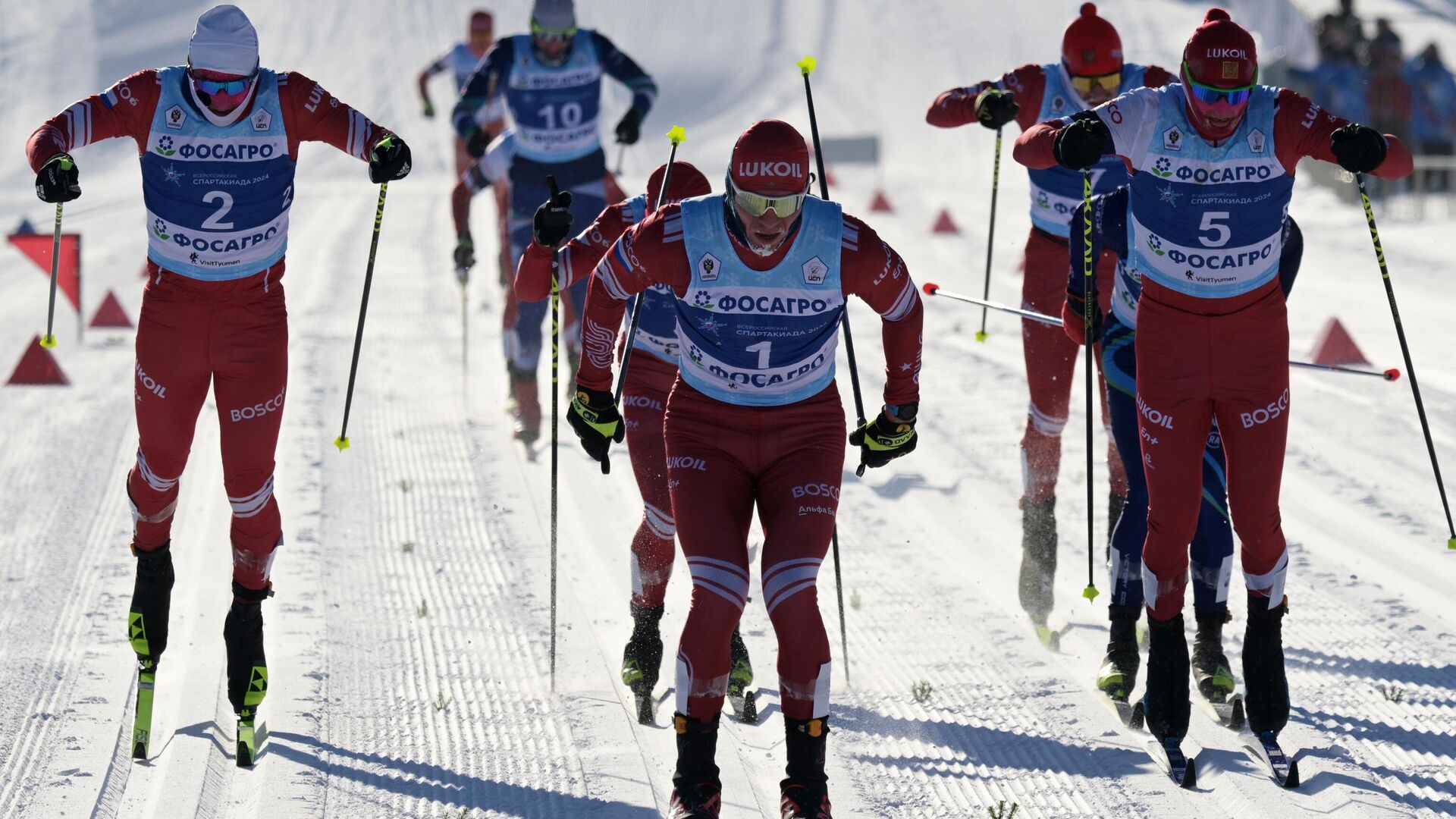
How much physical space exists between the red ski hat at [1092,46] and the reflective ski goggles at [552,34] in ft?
13.2

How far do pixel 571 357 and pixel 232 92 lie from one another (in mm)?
5408

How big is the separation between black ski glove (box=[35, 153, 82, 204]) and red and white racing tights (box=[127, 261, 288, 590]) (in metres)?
0.41

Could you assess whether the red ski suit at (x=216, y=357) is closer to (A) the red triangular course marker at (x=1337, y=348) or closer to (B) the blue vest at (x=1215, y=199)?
(B) the blue vest at (x=1215, y=199)

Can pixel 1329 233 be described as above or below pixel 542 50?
below

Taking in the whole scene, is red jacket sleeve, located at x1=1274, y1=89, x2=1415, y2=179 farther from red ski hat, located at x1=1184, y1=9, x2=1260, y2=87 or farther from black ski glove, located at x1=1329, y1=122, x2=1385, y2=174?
red ski hat, located at x1=1184, y1=9, x2=1260, y2=87

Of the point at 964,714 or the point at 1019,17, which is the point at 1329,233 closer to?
the point at 964,714

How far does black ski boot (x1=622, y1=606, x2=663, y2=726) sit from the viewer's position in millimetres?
6277

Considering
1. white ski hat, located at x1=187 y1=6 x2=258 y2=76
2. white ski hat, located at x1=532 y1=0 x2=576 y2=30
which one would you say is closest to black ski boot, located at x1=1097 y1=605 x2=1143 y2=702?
white ski hat, located at x1=187 y1=6 x2=258 y2=76

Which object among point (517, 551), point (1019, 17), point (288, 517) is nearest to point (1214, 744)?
point (517, 551)

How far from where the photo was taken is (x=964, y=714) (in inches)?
247

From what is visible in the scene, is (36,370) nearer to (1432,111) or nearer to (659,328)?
(659,328)

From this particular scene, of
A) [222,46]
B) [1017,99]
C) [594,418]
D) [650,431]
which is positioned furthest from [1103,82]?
[222,46]

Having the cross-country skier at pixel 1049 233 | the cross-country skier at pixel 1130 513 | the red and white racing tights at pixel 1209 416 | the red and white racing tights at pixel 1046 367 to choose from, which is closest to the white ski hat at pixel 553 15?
the cross-country skier at pixel 1049 233

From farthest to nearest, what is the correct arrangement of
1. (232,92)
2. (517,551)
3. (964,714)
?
(517,551) < (964,714) < (232,92)
